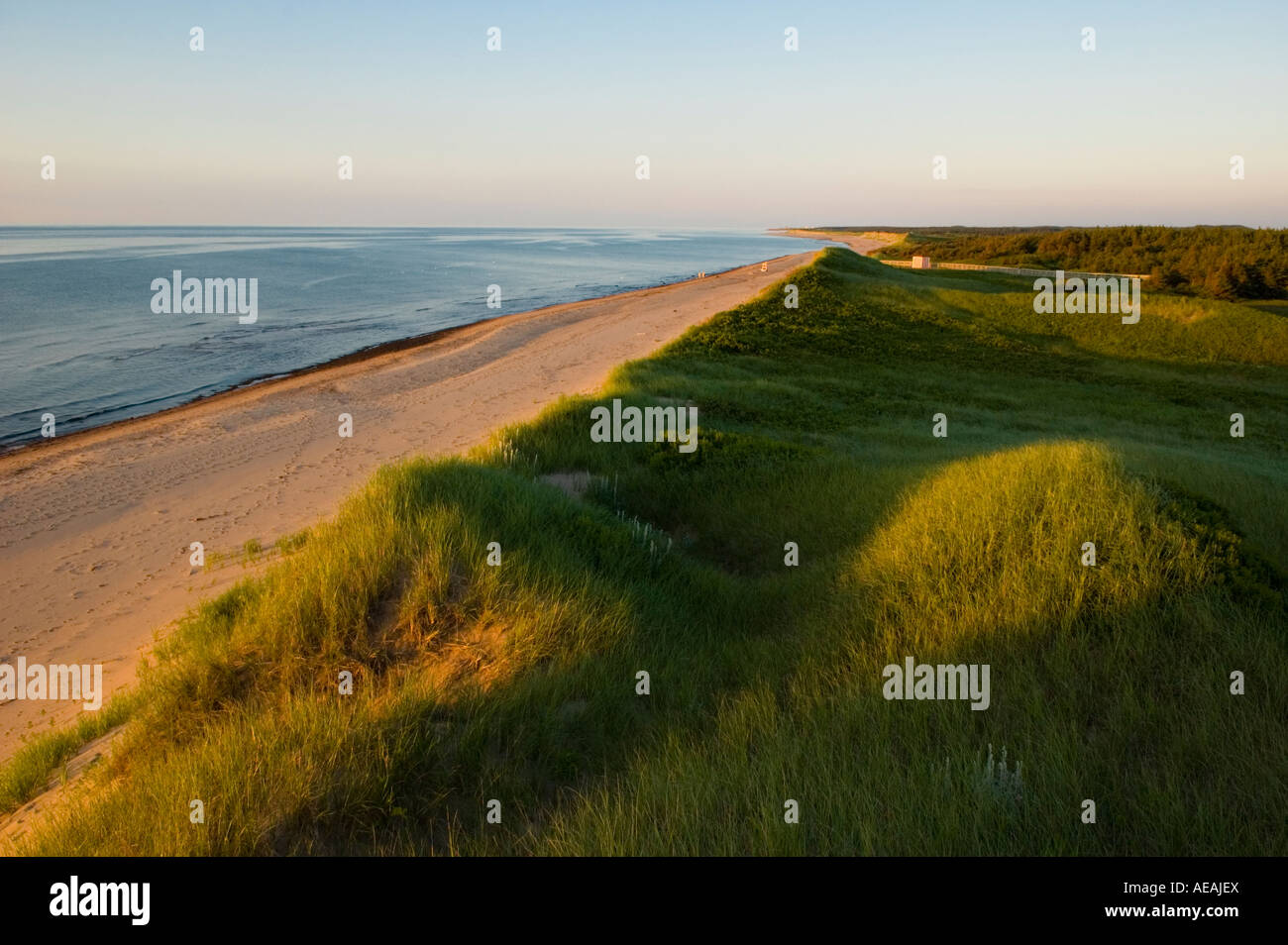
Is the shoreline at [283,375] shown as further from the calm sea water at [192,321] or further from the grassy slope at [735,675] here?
the grassy slope at [735,675]

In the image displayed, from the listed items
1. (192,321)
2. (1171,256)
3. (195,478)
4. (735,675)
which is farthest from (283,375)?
(1171,256)

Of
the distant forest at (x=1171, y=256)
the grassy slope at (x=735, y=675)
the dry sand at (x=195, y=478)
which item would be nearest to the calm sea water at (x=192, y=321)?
the dry sand at (x=195, y=478)

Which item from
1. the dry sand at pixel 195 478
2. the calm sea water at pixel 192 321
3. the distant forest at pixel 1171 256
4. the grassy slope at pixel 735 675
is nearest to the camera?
the grassy slope at pixel 735 675

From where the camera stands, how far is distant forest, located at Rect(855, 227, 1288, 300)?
4300 centimetres

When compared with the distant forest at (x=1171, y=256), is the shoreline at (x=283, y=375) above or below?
below

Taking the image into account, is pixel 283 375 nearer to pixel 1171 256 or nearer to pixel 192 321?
pixel 192 321

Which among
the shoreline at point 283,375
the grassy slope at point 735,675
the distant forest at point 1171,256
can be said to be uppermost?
the distant forest at point 1171,256

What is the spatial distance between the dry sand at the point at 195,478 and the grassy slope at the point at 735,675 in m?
3.85

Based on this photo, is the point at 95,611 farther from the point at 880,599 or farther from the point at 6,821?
the point at 880,599

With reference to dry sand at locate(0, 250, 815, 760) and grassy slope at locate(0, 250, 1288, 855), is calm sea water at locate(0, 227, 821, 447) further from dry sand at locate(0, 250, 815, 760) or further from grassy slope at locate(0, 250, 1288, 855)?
grassy slope at locate(0, 250, 1288, 855)

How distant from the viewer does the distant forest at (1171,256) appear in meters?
43.0

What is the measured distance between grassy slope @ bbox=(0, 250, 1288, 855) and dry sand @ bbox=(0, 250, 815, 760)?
385cm
